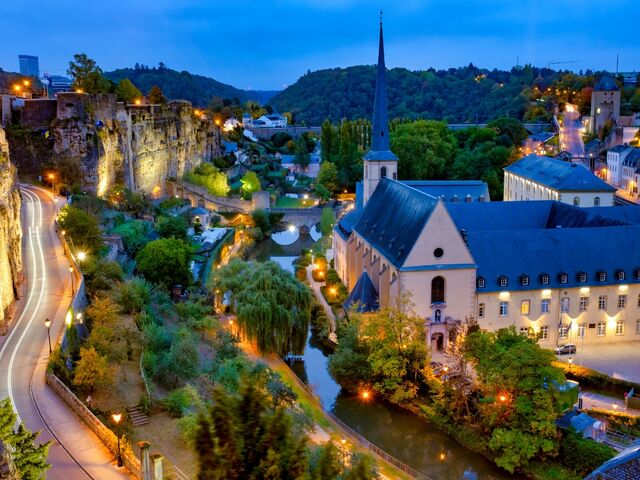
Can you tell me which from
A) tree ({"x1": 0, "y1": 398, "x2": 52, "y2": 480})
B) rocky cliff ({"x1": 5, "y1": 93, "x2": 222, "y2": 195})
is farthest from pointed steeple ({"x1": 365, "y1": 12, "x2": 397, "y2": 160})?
tree ({"x1": 0, "y1": 398, "x2": 52, "y2": 480})

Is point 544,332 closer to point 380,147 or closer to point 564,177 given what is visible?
point 380,147

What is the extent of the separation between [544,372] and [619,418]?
13.8ft

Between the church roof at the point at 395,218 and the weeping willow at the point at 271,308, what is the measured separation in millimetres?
4718

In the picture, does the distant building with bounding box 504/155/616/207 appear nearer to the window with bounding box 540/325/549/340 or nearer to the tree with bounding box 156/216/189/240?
the window with bounding box 540/325/549/340

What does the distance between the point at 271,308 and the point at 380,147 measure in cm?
1791

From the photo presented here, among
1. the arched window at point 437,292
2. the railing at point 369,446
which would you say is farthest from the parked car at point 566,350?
the railing at point 369,446

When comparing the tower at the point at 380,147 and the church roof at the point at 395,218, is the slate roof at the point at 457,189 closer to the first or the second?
the tower at the point at 380,147

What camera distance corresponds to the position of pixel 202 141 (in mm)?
79938

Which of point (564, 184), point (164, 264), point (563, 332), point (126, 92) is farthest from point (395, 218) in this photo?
point (126, 92)

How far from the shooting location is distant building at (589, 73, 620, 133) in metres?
82.0

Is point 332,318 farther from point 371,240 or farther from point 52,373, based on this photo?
point 52,373

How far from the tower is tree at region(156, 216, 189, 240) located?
1345cm

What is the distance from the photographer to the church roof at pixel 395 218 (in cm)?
3084

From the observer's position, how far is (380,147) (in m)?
44.4
